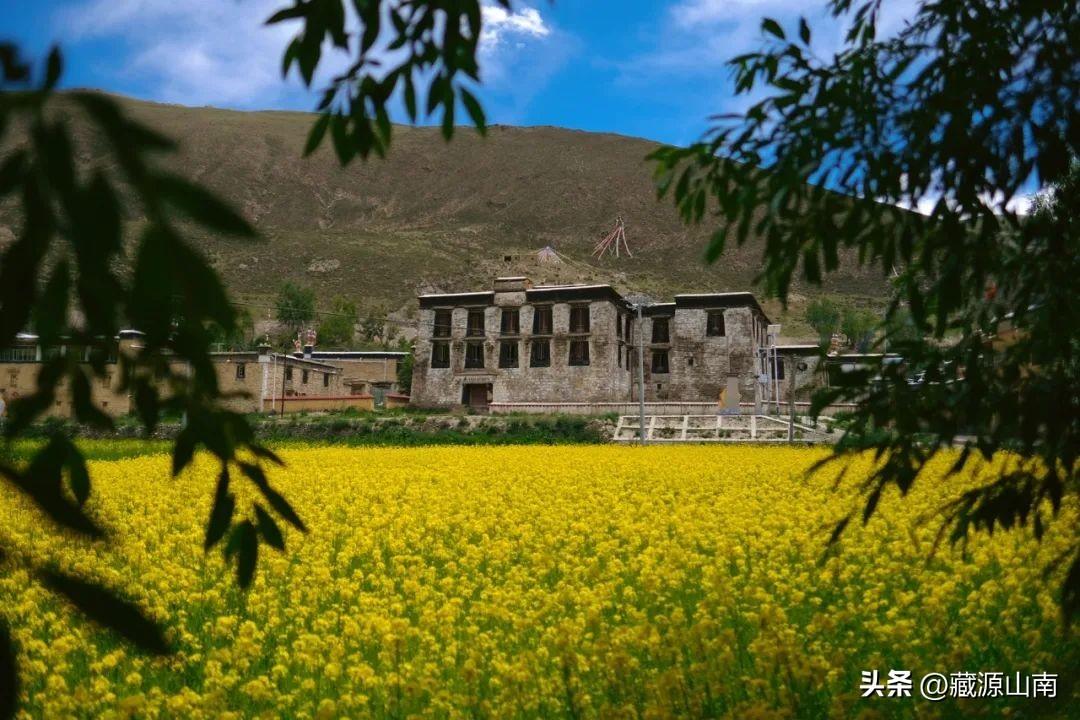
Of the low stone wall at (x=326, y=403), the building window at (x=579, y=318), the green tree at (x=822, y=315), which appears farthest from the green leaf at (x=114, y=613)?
the green tree at (x=822, y=315)

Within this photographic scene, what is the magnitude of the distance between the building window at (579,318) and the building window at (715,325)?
6977mm

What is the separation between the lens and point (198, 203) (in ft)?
3.05

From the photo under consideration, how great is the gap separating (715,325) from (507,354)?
11780 millimetres

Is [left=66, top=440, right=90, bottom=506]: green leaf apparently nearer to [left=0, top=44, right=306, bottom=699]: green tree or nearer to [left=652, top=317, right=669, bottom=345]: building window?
[left=0, top=44, right=306, bottom=699]: green tree

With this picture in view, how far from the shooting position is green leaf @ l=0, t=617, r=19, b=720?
1100 mm

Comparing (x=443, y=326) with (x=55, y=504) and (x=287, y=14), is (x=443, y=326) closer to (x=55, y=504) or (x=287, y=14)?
(x=287, y=14)

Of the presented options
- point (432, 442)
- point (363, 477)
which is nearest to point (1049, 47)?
point (363, 477)

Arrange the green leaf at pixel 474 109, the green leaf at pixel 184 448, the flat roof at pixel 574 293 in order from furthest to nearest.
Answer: the flat roof at pixel 574 293
the green leaf at pixel 474 109
the green leaf at pixel 184 448

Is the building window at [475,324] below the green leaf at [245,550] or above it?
above

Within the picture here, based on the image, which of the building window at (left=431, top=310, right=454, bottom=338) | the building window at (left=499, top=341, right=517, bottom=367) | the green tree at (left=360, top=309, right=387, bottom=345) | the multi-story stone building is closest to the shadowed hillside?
the green tree at (left=360, top=309, right=387, bottom=345)

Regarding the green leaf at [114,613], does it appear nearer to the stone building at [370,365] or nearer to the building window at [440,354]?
the building window at [440,354]

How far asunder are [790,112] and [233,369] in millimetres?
49717

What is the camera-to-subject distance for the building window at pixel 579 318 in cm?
4776

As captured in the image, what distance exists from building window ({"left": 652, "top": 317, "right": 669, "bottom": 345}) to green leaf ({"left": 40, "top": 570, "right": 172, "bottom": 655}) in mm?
49817
